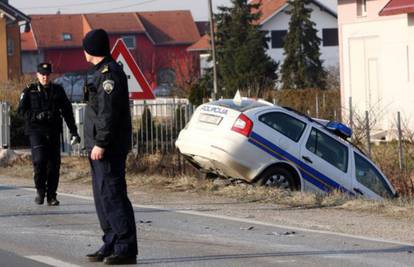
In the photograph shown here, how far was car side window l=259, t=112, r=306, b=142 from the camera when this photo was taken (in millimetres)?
15250

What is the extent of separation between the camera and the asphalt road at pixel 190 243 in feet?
30.2

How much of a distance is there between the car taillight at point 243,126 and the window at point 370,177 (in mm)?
1852

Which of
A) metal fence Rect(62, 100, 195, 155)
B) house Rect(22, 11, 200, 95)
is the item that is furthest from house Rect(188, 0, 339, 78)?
metal fence Rect(62, 100, 195, 155)

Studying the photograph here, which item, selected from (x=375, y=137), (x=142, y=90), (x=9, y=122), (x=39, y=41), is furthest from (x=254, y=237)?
(x=39, y=41)

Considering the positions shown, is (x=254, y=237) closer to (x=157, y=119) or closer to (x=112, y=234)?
(x=112, y=234)

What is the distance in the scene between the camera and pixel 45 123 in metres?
13.6

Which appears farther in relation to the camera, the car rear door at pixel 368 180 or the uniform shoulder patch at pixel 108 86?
the car rear door at pixel 368 180

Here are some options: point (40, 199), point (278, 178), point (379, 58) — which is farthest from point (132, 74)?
point (379, 58)

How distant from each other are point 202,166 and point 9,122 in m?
8.92

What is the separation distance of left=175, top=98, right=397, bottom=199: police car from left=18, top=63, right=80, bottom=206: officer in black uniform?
97.0 inches

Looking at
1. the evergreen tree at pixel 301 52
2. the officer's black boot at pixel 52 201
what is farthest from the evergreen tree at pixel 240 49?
the officer's black boot at pixel 52 201

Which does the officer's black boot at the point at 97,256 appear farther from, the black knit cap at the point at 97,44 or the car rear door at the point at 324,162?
the car rear door at the point at 324,162

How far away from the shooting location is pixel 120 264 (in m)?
8.94

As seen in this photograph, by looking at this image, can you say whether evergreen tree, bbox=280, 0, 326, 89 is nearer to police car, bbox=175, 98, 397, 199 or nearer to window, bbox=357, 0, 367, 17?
window, bbox=357, 0, 367, 17
